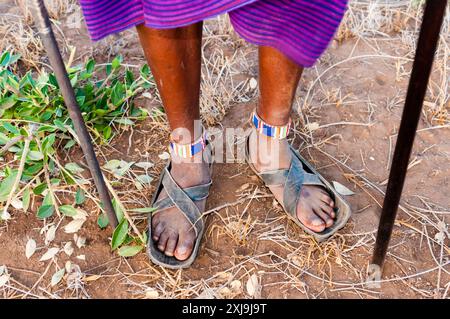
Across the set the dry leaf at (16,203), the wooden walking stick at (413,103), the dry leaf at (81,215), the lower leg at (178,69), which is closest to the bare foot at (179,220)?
the lower leg at (178,69)

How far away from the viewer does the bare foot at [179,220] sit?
1395mm

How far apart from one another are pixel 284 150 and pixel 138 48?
866 millimetres

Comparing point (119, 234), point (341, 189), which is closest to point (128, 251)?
point (119, 234)

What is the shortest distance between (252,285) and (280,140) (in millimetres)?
421

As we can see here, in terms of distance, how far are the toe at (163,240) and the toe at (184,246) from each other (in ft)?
0.12

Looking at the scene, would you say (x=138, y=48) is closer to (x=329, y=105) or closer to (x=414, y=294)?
(x=329, y=105)

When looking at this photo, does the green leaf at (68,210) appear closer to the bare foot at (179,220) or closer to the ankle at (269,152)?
the bare foot at (179,220)

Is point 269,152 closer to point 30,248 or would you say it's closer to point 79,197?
point 79,197

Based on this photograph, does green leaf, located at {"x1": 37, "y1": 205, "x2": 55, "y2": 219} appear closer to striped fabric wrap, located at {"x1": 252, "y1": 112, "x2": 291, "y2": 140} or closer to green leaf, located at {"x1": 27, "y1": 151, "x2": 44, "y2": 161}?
green leaf, located at {"x1": 27, "y1": 151, "x2": 44, "y2": 161}

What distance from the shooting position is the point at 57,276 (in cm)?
137

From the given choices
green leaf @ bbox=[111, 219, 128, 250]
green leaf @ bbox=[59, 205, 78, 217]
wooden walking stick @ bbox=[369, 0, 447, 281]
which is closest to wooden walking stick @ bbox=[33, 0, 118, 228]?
green leaf @ bbox=[111, 219, 128, 250]

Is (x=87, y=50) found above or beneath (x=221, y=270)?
above

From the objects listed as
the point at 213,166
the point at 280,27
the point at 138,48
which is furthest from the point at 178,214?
the point at 138,48
